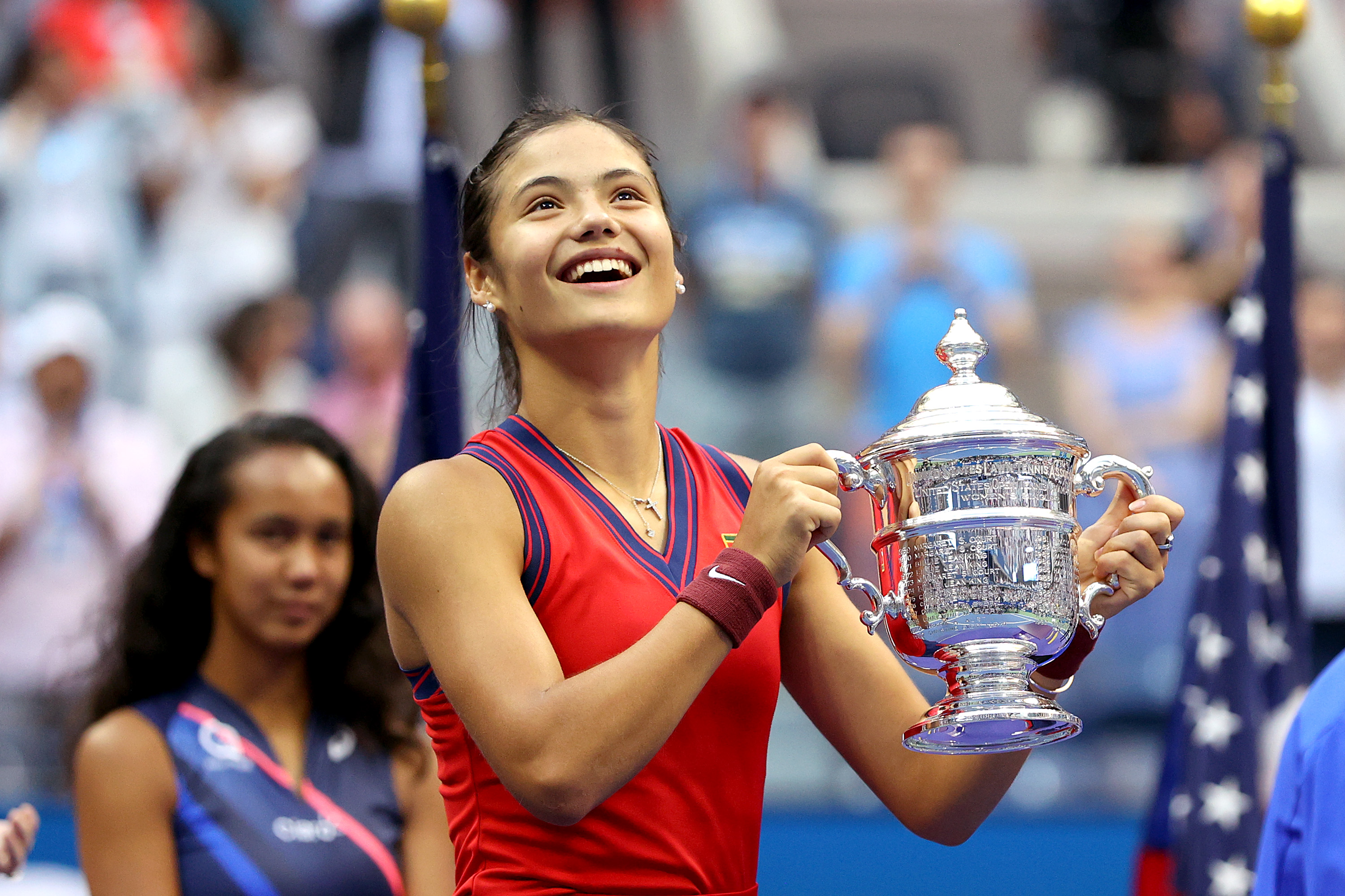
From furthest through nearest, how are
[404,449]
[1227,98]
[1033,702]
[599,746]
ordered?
[1227,98], [404,449], [1033,702], [599,746]

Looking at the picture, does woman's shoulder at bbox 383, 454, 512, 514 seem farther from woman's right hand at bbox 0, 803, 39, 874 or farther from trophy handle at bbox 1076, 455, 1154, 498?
woman's right hand at bbox 0, 803, 39, 874

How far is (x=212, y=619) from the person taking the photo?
3.13 metres

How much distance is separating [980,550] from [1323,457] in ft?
13.3

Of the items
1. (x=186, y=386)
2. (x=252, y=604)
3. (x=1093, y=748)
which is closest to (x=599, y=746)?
(x=252, y=604)

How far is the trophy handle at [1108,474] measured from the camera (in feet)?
6.22

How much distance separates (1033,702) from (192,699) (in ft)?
5.68

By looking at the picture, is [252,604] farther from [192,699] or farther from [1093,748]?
[1093,748]

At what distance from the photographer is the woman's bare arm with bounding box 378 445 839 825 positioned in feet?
5.49

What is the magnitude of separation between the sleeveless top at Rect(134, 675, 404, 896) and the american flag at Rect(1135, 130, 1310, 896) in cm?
170

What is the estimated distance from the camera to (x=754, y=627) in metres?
1.90

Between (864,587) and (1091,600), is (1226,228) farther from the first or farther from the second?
(864,587)

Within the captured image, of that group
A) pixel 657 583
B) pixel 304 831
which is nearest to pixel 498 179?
pixel 657 583

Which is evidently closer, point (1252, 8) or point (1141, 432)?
point (1252, 8)

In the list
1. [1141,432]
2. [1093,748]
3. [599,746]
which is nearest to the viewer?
[599,746]
